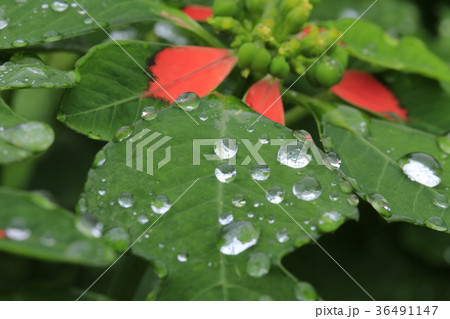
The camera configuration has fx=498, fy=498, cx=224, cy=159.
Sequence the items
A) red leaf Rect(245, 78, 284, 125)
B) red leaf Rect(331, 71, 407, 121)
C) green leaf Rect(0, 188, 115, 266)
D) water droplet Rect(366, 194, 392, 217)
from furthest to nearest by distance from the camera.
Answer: red leaf Rect(331, 71, 407, 121) < red leaf Rect(245, 78, 284, 125) < water droplet Rect(366, 194, 392, 217) < green leaf Rect(0, 188, 115, 266)

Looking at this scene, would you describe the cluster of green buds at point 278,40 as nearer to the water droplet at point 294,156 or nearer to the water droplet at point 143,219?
the water droplet at point 294,156

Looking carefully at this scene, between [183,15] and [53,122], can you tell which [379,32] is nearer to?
[183,15]

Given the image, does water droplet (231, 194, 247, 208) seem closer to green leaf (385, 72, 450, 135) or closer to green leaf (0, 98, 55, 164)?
green leaf (0, 98, 55, 164)

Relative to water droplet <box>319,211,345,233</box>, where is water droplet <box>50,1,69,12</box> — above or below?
above

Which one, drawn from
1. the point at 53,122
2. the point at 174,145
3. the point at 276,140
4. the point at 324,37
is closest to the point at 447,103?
the point at 324,37

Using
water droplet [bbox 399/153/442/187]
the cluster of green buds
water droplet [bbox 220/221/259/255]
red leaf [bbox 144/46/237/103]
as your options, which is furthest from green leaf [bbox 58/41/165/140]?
water droplet [bbox 399/153/442/187]

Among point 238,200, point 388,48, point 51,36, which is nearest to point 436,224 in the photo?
point 238,200

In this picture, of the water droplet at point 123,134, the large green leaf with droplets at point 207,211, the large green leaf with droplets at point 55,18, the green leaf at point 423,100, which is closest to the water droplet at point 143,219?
the large green leaf with droplets at point 207,211
